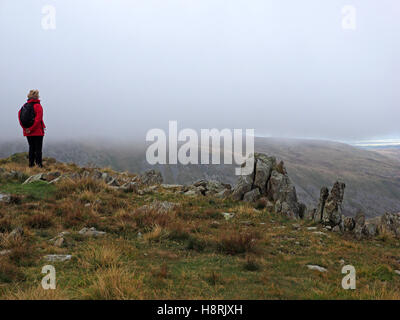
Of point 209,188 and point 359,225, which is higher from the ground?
point 209,188

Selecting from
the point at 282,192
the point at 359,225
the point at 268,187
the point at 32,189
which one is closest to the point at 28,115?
the point at 32,189

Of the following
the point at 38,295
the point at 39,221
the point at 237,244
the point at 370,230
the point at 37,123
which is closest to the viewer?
the point at 38,295

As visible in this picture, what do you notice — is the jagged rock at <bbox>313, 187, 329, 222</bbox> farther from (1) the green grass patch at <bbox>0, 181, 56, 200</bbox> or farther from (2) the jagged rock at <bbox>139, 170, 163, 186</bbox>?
(1) the green grass patch at <bbox>0, 181, 56, 200</bbox>

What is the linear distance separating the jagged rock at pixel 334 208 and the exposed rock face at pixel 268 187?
174 cm

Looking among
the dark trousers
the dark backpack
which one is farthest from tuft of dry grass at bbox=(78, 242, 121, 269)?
the dark trousers

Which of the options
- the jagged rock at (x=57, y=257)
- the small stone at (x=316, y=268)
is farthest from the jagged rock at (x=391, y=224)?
the jagged rock at (x=57, y=257)

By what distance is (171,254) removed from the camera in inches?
291

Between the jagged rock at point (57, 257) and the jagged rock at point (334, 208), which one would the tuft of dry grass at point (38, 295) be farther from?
the jagged rock at point (334, 208)

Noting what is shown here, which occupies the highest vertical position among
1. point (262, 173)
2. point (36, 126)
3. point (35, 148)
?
point (36, 126)

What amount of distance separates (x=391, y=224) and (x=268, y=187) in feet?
21.1

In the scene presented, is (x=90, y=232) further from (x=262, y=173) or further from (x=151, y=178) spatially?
(x=151, y=178)

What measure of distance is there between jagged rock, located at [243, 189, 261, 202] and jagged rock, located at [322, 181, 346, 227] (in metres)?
3.64

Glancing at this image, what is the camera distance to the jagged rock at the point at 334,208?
13.4 meters
